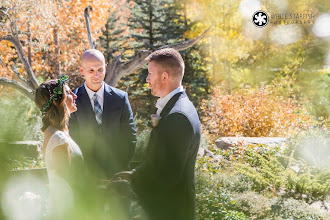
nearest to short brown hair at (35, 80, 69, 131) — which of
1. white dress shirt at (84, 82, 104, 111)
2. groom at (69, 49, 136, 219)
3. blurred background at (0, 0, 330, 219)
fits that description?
groom at (69, 49, 136, 219)

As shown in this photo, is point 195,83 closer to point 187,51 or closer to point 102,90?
point 187,51

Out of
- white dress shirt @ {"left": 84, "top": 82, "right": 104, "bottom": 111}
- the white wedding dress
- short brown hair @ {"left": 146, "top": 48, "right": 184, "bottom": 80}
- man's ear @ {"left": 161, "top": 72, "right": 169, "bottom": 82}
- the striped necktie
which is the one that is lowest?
the white wedding dress

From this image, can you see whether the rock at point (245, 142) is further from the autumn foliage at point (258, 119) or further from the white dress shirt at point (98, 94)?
the white dress shirt at point (98, 94)

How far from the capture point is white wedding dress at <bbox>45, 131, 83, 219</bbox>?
249 cm

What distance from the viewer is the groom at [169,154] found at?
2.12 metres

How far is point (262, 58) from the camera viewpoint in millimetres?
20219

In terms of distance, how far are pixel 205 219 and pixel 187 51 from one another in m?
13.3

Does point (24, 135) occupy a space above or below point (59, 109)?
below

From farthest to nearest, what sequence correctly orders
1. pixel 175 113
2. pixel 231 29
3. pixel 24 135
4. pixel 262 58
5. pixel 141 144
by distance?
pixel 262 58 < pixel 231 29 < pixel 24 135 < pixel 141 144 < pixel 175 113

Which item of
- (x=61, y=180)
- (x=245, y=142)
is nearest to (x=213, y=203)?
(x=61, y=180)

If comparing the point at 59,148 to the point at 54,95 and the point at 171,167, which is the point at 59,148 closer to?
the point at 54,95

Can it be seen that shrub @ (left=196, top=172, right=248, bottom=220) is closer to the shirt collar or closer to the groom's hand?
the shirt collar

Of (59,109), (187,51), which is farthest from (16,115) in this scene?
(187,51)

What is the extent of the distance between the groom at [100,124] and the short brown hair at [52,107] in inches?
29.4
